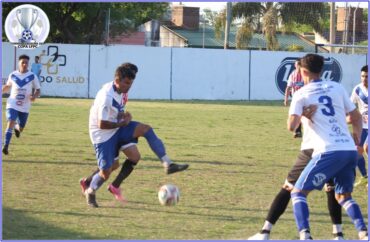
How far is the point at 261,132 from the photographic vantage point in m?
20.3

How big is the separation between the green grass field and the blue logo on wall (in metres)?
16.5

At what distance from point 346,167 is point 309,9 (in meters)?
43.0

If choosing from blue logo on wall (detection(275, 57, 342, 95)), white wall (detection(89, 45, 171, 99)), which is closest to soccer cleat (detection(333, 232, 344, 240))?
white wall (detection(89, 45, 171, 99))

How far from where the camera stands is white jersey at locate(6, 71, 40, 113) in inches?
576

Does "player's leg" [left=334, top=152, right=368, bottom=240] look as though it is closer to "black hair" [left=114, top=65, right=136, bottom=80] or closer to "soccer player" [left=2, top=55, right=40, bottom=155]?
"black hair" [left=114, top=65, right=136, bottom=80]

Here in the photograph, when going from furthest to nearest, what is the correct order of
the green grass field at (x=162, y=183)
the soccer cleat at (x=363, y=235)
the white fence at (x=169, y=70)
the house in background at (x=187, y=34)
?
the house in background at (x=187, y=34), the white fence at (x=169, y=70), the green grass field at (x=162, y=183), the soccer cleat at (x=363, y=235)

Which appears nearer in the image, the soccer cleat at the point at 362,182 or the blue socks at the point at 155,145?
the blue socks at the point at 155,145

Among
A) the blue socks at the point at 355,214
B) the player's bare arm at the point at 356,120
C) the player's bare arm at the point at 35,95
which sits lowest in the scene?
the blue socks at the point at 355,214

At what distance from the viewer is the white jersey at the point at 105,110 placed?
30.5 ft

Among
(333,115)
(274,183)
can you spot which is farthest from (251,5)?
(333,115)

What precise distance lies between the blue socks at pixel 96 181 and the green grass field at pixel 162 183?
248mm

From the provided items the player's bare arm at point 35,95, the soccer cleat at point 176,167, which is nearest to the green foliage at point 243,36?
the player's bare arm at point 35,95

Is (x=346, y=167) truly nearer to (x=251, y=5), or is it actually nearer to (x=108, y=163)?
(x=108, y=163)

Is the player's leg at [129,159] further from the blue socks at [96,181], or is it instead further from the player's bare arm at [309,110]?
the player's bare arm at [309,110]
